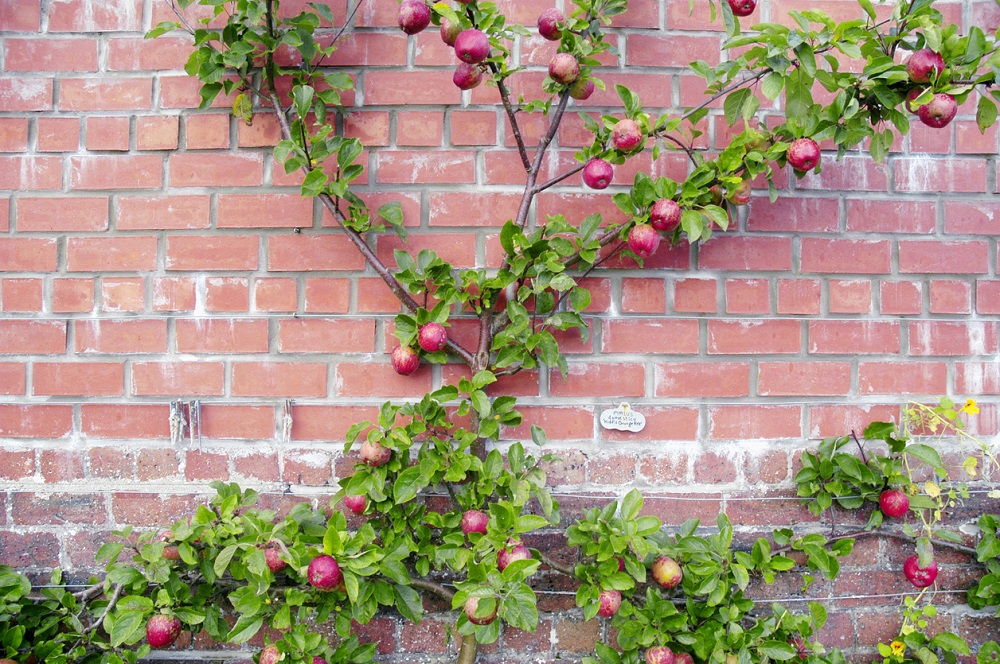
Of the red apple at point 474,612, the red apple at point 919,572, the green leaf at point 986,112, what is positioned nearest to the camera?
the red apple at point 474,612

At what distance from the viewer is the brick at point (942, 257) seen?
1458 millimetres

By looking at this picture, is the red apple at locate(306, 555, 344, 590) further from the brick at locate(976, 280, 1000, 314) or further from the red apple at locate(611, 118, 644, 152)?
the brick at locate(976, 280, 1000, 314)

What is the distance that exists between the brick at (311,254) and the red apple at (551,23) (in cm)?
59

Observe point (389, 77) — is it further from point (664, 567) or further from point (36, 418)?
point (664, 567)

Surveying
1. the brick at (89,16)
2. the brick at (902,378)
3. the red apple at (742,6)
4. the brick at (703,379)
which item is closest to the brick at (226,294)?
the brick at (89,16)

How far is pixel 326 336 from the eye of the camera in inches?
55.6

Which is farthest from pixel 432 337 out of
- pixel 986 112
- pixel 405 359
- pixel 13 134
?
pixel 986 112

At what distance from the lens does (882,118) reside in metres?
1.28

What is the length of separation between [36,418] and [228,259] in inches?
21.2

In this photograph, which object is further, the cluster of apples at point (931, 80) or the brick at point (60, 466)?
the brick at point (60, 466)

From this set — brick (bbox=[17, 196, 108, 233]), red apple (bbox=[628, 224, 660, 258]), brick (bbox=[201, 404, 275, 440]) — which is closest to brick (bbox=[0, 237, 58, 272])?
brick (bbox=[17, 196, 108, 233])

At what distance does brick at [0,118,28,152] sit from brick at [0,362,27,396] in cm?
47

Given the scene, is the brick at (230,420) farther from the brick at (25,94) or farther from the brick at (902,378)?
the brick at (902,378)

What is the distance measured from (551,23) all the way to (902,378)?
1.07m
